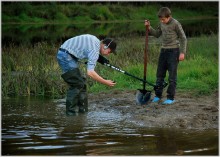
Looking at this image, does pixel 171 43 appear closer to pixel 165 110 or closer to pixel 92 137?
pixel 165 110

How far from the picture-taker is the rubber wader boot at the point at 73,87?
8.55 meters

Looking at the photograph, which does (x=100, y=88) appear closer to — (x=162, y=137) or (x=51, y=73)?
(x=51, y=73)

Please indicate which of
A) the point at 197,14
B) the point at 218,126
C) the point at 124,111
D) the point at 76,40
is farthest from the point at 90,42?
the point at 197,14

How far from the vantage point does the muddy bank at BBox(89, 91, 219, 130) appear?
8.02 metres

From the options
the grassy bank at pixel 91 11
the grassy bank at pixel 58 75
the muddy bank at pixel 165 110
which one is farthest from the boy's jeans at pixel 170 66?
the grassy bank at pixel 91 11

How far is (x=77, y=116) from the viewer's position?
28.4 feet

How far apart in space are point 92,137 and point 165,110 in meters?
1.99

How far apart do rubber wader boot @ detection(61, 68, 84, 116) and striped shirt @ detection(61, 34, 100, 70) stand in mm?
304

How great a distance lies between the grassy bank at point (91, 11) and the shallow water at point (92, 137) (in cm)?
3139

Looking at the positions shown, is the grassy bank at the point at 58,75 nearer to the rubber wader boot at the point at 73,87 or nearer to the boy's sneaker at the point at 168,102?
the boy's sneaker at the point at 168,102

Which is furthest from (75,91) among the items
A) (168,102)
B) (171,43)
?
(171,43)

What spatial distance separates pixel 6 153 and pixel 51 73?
18.9 feet

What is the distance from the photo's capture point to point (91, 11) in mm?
43469

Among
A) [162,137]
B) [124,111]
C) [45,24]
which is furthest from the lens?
[45,24]
